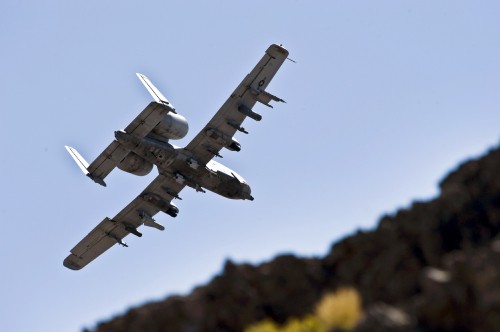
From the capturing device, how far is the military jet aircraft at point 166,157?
52188 mm

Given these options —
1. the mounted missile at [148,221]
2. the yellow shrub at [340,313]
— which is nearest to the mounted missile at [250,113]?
the mounted missile at [148,221]

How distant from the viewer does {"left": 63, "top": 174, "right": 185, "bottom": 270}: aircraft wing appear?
198 ft

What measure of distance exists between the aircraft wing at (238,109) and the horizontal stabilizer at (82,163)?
17.7 ft

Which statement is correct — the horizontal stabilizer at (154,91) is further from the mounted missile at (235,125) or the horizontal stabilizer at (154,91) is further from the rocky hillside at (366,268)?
the rocky hillside at (366,268)

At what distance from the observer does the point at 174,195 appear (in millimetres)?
59625

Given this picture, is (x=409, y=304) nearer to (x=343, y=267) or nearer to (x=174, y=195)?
(x=343, y=267)

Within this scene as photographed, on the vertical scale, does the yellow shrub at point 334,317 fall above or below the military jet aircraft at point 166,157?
below

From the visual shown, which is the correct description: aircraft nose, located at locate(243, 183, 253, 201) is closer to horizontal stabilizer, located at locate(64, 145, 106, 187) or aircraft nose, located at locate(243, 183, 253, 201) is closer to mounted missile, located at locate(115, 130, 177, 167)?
mounted missile, located at locate(115, 130, 177, 167)

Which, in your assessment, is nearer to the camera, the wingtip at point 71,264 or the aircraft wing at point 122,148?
the aircraft wing at point 122,148

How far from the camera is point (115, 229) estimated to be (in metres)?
61.2

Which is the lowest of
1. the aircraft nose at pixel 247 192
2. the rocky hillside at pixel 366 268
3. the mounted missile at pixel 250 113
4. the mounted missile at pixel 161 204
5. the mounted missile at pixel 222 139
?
the rocky hillside at pixel 366 268

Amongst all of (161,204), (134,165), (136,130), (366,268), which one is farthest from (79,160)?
(366,268)

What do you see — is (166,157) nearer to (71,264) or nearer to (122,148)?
(122,148)

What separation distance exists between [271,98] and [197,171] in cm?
604
